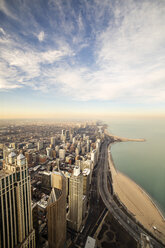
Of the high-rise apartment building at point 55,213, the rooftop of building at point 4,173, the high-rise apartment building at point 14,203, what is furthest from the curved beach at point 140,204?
the rooftop of building at point 4,173

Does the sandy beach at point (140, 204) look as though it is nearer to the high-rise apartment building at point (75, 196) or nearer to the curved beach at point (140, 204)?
the curved beach at point (140, 204)

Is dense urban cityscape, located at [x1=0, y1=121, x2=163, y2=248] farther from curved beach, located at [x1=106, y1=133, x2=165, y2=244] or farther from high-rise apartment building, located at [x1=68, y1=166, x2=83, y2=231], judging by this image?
curved beach, located at [x1=106, y1=133, x2=165, y2=244]

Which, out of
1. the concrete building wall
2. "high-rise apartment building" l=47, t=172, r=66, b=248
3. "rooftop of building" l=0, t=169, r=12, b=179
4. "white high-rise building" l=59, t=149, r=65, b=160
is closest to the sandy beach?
the concrete building wall

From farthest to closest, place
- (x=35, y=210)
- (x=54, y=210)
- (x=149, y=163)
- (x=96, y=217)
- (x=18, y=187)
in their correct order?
(x=149, y=163) < (x=96, y=217) < (x=35, y=210) < (x=54, y=210) < (x=18, y=187)

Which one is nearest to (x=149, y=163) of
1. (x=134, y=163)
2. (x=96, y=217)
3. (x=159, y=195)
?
(x=134, y=163)

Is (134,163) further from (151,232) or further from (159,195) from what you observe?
(151,232)

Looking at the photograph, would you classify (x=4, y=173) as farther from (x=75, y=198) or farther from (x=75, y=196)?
(x=75, y=198)
